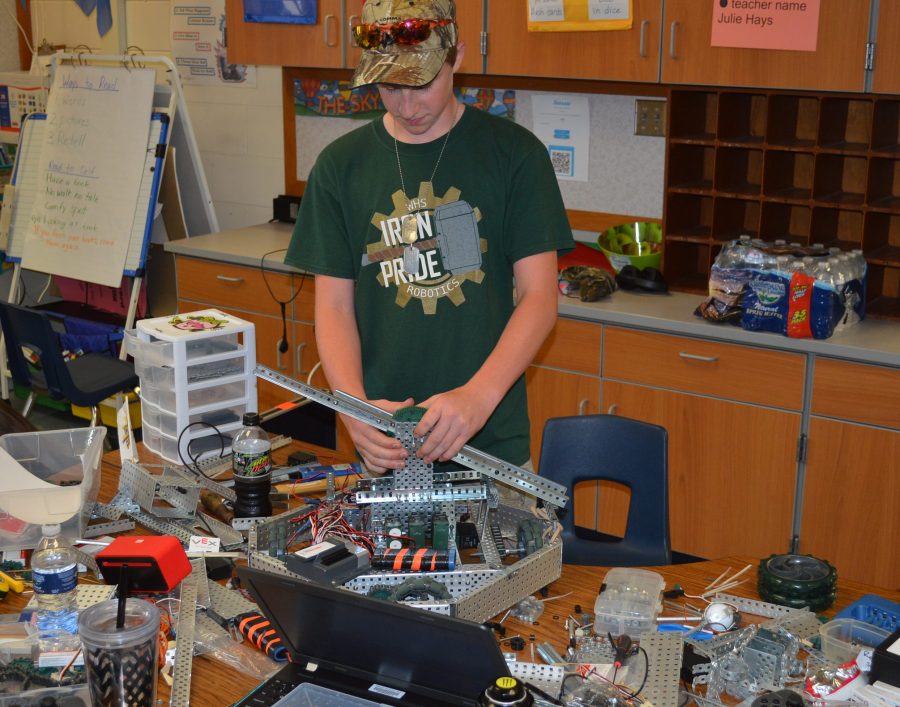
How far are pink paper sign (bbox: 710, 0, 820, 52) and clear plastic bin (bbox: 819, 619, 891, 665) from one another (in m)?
1.93

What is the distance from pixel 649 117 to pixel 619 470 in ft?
5.76

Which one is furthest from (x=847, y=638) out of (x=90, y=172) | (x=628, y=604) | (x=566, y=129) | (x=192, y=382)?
(x=90, y=172)

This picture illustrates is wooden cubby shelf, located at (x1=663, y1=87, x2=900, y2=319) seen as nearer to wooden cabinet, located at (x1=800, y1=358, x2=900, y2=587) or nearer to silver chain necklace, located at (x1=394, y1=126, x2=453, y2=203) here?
wooden cabinet, located at (x1=800, y1=358, x2=900, y2=587)

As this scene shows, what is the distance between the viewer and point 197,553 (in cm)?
191

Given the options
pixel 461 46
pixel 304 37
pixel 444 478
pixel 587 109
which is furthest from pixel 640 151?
pixel 444 478

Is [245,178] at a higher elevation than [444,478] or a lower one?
higher

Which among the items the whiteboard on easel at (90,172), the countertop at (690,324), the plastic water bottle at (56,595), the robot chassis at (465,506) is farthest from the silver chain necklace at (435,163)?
the whiteboard on easel at (90,172)

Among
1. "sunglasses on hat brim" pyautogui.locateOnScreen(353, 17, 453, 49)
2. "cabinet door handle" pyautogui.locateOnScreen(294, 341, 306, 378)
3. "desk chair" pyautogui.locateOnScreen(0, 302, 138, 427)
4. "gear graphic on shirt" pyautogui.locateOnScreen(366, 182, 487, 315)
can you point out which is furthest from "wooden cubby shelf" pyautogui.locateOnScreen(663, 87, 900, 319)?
"desk chair" pyautogui.locateOnScreen(0, 302, 138, 427)

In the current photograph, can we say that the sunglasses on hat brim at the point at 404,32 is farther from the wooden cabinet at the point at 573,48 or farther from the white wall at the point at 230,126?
the white wall at the point at 230,126

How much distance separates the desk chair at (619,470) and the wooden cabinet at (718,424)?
882 mm

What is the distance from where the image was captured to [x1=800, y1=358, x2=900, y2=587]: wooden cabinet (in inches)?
116

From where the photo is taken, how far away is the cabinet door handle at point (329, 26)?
397 cm

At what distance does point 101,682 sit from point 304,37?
3110mm

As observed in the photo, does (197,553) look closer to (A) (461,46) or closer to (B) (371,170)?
(B) (371,170)
